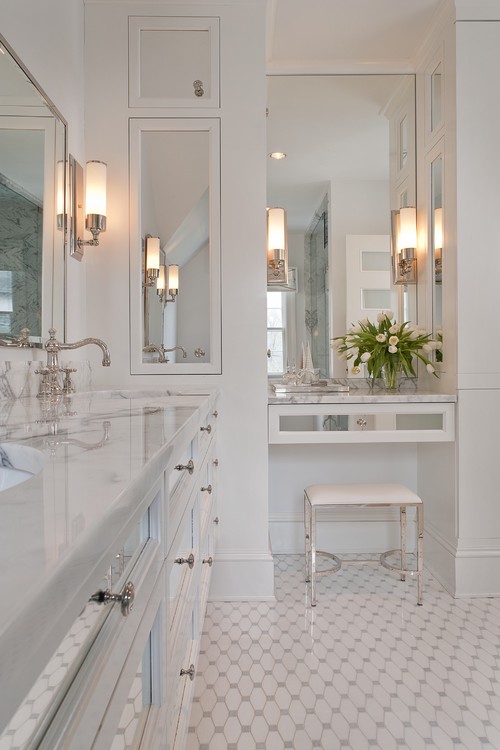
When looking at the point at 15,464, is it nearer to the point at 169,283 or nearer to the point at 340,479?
the point at 169,283

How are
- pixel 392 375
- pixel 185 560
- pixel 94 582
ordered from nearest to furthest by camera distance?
pixel 94 582
pixel 185 560
pixel 392 375

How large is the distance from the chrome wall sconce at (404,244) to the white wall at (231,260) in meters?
0.87

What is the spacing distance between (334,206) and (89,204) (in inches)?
53.6

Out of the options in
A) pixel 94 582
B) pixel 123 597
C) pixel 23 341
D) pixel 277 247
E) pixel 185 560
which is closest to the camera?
pixel 94 582

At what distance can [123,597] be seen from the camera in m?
0.50

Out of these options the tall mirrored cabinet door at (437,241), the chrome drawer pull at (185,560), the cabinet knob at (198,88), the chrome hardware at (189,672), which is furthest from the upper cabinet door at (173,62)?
the chrome hardware at (189,672)

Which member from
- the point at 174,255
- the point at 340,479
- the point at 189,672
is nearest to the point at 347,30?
the point at 174,255

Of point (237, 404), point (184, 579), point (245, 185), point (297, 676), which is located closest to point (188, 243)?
point (245, 185)

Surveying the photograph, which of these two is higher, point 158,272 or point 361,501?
point 158,272

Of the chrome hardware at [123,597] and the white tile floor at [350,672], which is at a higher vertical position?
the chrome hardware at [123,597]

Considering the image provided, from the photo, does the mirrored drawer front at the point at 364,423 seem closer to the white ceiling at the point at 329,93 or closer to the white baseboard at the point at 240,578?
the white baseboard at the point at 240,578

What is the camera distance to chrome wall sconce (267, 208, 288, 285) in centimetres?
271

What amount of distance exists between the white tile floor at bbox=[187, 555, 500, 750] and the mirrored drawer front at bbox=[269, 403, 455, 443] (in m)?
0.70

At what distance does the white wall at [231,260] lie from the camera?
7.18 feet
